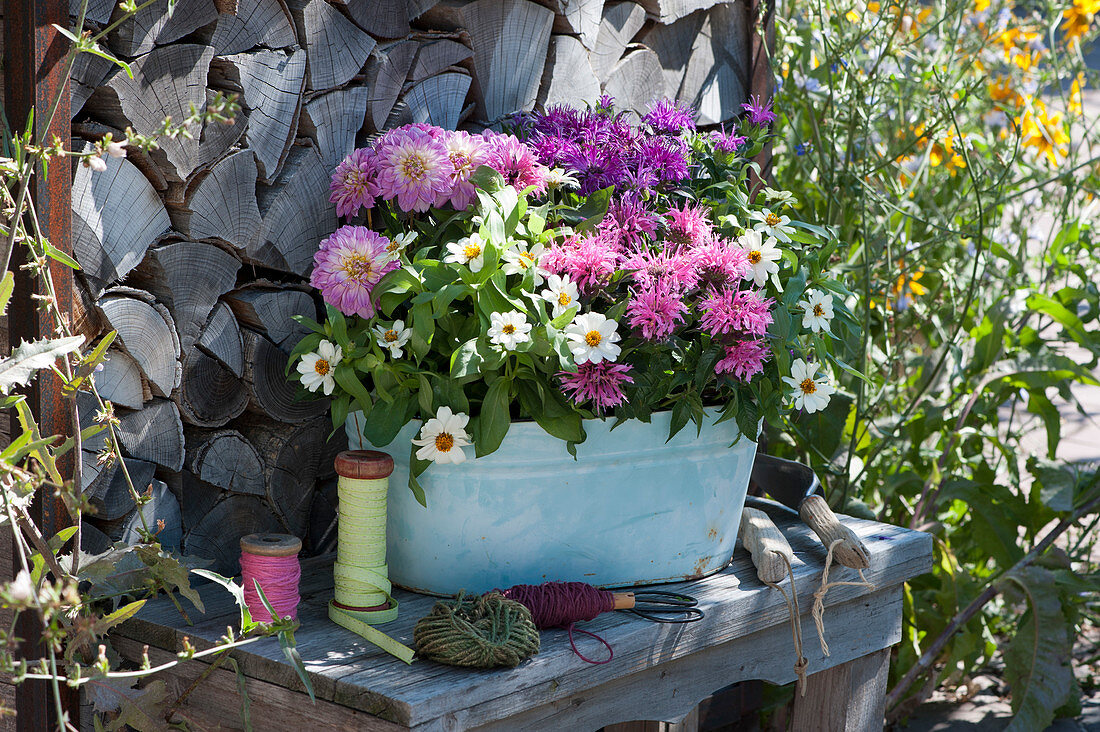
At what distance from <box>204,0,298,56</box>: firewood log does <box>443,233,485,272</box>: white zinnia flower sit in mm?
352

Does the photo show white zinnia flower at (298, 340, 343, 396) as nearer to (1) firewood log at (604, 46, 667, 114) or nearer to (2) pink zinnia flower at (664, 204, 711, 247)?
(2) pink zinnia flower at (664, 204, 711, 247)

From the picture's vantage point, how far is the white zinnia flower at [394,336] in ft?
3.75

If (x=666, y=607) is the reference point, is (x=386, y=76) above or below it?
above

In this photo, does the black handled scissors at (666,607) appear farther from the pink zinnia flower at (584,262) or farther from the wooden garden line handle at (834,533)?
the pink zinnia flower at (584,262)

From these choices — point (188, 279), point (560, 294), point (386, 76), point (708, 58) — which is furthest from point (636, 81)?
point (188, 279)

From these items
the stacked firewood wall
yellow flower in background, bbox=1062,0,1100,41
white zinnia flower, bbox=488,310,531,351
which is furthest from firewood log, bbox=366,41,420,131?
yellow flower in background, bbox=1062,0,1100,41

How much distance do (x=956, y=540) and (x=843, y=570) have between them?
3.45 feet

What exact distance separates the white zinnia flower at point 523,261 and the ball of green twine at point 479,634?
34cm

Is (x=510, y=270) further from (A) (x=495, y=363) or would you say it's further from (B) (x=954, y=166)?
(B) (x=954, y=166)

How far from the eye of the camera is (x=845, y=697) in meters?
1.52

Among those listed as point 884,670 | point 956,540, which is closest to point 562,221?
point 884,670

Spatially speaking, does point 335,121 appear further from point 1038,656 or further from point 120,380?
point 1038,656

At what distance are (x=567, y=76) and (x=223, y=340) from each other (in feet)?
2.14

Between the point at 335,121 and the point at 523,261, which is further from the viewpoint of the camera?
the point at 335,121
